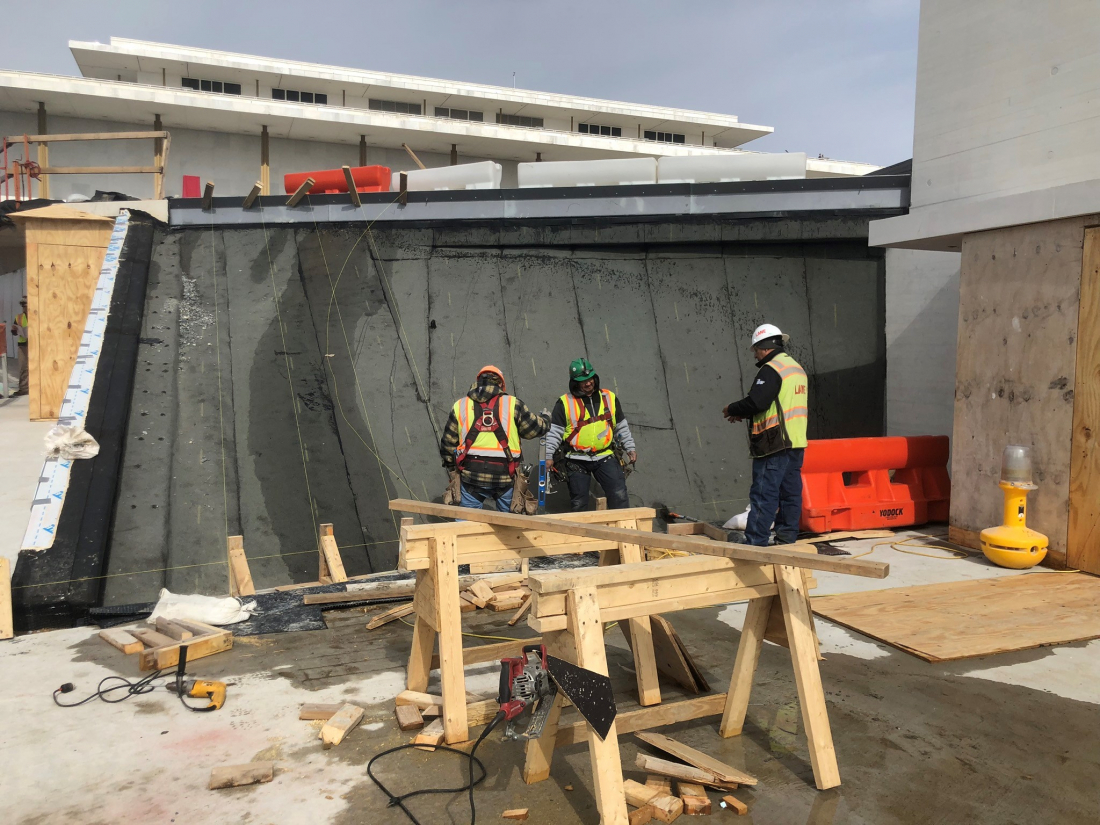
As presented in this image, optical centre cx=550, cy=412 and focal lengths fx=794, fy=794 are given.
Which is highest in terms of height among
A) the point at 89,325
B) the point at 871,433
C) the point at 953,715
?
the point at 89,325

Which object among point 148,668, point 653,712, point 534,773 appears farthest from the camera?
point 148,668

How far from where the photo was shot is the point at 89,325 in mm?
9680

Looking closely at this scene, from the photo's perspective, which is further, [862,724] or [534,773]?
[862,724]

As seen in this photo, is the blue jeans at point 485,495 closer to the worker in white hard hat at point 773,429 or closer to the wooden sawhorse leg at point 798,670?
the worker in white hard hat at point 773,429

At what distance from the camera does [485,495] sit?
7289 mm

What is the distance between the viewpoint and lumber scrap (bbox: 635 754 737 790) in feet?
11.5

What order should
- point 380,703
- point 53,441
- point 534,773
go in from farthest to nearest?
point 53,441, point 380,703, point 534,773

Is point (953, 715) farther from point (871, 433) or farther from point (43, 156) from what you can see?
point (43, 156)

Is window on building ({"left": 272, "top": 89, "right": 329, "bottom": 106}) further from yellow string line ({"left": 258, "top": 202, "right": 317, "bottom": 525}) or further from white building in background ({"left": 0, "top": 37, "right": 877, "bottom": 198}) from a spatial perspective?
yellow string line ({"left": 258, "top": 202, "right": 317, "bottom": 525})

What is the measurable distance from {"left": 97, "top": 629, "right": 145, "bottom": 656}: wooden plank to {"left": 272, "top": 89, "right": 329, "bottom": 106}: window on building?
1205 inches

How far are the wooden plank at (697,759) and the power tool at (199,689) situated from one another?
2341 mm

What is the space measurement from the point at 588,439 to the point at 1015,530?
4.08 m

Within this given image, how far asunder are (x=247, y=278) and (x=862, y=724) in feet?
31.8

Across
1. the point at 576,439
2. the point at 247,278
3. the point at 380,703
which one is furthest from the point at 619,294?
the point at 380,703
